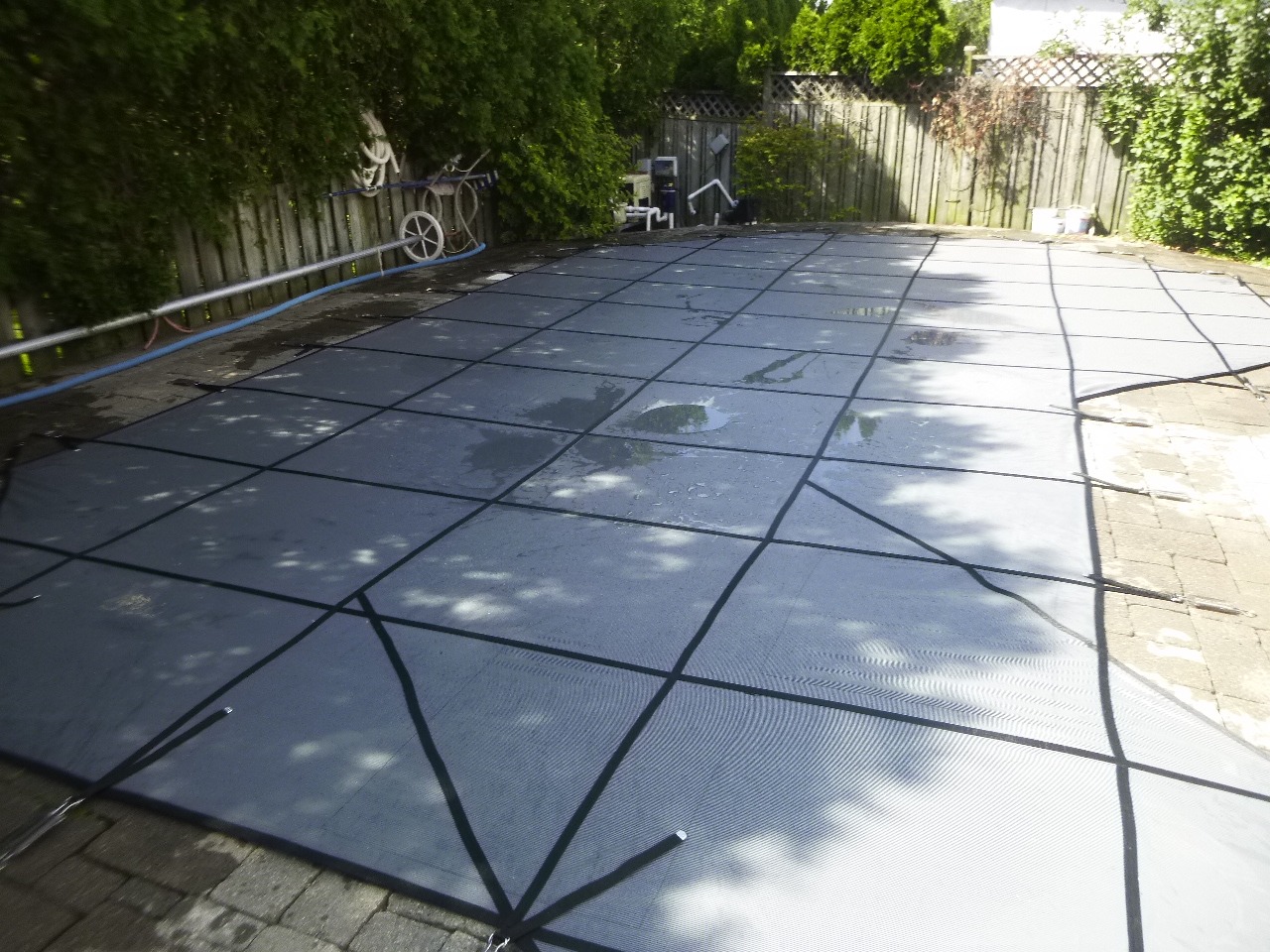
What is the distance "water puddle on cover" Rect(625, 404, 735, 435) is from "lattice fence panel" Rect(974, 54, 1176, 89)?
6.63 metres

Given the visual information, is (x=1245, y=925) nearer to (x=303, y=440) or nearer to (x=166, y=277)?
(x=303, y=440)

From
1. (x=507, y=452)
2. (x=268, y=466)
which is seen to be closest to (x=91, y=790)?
(x=268, y=466)

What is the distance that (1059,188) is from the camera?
927 centimetres

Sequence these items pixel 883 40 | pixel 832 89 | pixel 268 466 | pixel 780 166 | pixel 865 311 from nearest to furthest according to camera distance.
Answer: pixel 268 466 → pixel 865 311 → pixel 883 40 → pixel 832 89 → pixel 780 166

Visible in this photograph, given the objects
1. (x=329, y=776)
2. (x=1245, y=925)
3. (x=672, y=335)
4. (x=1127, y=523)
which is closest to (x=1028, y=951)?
(x=1245, y=925)

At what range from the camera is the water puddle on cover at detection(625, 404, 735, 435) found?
417 centimetres

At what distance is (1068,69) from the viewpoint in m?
8.91

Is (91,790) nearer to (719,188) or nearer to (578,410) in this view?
(578,410)

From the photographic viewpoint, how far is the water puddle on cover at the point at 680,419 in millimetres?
4172

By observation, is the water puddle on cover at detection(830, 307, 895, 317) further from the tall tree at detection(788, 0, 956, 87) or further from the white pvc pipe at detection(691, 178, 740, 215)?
the white pvc pipe at detection(691, 178, 740, 215)

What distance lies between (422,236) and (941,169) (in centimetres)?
542

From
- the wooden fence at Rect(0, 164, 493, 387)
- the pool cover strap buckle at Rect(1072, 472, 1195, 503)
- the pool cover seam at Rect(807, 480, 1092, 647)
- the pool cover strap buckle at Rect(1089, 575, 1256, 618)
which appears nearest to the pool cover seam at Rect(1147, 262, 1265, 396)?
the pool cover strap buckle at Rect(1072, 472, 1195, 503)

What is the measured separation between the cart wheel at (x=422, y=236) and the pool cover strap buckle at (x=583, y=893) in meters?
Result: 6.77

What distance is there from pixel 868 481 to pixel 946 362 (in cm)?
172
